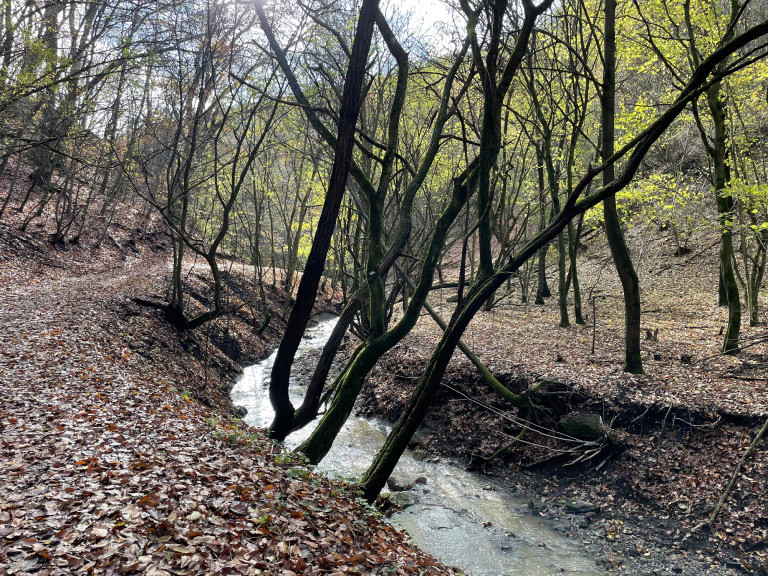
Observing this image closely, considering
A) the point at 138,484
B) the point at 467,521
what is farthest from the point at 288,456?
the point at 467,521

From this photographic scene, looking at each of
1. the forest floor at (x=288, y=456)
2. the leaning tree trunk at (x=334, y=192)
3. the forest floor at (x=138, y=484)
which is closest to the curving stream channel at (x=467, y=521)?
the forest floor at (x=288, y=456)

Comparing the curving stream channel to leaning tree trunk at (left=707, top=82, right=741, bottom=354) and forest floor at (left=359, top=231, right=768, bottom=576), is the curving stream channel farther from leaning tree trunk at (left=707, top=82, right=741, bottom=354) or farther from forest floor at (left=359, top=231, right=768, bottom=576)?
leaning tree trunk at (left=707, top=82, right=741, bottom=354)

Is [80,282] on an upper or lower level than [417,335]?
lower

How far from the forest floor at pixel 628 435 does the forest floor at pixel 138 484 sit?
3618 millimetres

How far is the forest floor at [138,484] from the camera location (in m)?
3.46

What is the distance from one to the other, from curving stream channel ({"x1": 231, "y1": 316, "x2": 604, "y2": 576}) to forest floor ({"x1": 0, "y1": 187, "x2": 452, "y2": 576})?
1.29 meters

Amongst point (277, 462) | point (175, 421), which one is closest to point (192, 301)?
point (175, 421)

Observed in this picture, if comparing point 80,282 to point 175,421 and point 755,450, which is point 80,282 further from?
point 755,450

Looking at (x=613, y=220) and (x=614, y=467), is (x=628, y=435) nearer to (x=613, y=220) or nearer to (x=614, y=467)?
(x=614, y=467)

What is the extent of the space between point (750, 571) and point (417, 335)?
34.6 ft

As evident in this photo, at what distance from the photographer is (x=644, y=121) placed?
11.5m

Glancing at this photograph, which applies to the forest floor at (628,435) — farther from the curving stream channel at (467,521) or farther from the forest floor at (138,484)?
the forest floor at (138,484)

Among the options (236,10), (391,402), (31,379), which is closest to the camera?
(31,379)

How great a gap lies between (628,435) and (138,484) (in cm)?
780
